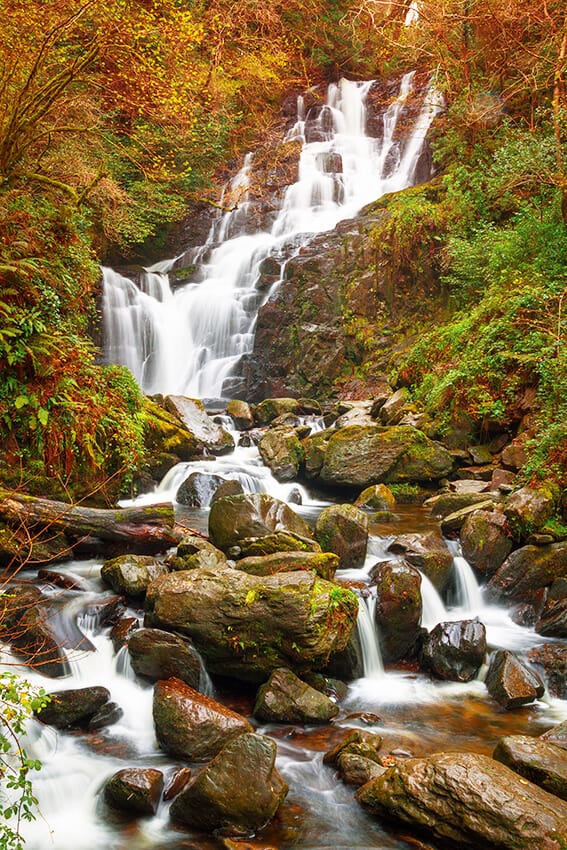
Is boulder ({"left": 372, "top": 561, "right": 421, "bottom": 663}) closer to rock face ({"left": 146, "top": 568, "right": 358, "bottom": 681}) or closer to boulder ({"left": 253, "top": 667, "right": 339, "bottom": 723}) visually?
rock face ({"left": 146, "top": 568, "right": 358, "bottom": 681})

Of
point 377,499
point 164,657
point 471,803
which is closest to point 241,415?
point 377,499

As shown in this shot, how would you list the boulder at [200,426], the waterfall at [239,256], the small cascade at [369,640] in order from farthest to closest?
1. the waterfall at [239,256]
2. the boulder at [200,426]
3. the small cascade at [369,640]

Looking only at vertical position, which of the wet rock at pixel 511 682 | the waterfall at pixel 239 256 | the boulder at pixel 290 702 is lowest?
the wet rock at pixel 511 682

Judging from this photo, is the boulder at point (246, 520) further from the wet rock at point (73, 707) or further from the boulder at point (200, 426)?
the boulder at point (200, 426)

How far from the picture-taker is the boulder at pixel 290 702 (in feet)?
15.7

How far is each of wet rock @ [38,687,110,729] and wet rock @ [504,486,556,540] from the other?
17.2ft

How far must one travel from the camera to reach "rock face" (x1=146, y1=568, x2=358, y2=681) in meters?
5.02

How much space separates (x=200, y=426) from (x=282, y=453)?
207 cm

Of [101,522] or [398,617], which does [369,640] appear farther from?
[101,522]

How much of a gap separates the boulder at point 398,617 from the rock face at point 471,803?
83.8 inches

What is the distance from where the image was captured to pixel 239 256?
776 inches

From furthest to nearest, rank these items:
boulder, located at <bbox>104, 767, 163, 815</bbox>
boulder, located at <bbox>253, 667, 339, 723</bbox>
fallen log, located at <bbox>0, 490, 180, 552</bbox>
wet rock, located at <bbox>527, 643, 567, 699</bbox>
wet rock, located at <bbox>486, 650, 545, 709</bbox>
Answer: fallen log, located at <bbox>0, 490, 180, 552</bbox> → wet rock, located at <bbox>527, 643, 567, 699</bbox> → wet rock, located at <bbox>486, 650, 545, 709</bbox> → boulder, located at <bbox>253, 667, 339, 723</bbox> → boulder, located at <bbox>104, 767, 163, 815</bbox>

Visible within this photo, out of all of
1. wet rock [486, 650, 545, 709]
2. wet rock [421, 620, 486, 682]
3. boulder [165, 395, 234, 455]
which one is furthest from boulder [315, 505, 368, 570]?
boulder [165, 395, 234, 455]

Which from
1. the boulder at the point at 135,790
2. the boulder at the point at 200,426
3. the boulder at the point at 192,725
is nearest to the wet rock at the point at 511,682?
the boulder at the point at 192,725
